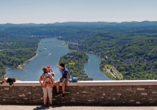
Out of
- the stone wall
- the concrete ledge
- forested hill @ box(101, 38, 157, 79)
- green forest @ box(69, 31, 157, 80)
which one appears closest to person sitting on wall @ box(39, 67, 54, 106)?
the stone wall

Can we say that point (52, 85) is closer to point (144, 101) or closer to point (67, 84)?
point (67, 84)

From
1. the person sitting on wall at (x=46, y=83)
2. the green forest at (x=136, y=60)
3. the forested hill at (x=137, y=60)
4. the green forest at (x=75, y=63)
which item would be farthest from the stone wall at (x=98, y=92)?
the forested hill at (x=137, y=60)

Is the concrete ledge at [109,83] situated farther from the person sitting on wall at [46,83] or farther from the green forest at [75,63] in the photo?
the green forest at [75,63]

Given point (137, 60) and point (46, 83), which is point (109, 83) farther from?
point (137, 60)

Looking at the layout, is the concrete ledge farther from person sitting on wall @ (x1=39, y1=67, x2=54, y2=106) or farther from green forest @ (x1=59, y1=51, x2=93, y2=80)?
green forest @ (x1=59, y1=51, x2=93, y2=80)

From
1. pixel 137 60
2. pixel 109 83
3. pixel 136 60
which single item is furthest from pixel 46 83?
pixel 137 60
